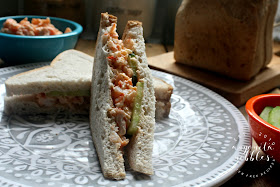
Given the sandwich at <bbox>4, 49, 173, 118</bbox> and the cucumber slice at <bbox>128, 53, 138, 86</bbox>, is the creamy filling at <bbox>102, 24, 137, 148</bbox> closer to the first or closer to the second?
the cucumber slice at <bbox>128, 53, 138, 86</bbox>

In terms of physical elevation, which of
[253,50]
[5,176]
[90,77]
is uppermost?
[253,50]

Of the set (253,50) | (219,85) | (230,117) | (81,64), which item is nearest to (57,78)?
Result: (81,64)

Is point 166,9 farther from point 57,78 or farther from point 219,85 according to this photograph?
point 57,78

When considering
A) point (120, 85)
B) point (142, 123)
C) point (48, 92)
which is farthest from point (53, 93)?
point (142, 123)

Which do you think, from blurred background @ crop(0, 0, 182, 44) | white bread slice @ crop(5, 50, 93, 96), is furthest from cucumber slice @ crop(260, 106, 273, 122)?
blurred background @ crop(0, 0, 182, 44)

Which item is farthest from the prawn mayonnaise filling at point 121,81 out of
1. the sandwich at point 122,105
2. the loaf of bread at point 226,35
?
the loaf of bread at point 226,35

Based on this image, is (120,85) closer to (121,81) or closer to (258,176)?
(121,81)
